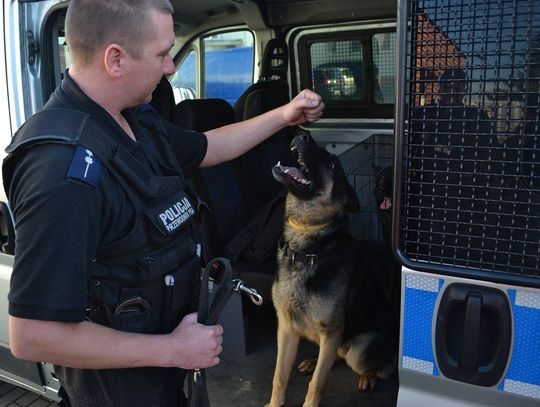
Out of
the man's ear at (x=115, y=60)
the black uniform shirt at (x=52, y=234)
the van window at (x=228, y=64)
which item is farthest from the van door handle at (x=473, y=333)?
the van window at (x=228, y=64)

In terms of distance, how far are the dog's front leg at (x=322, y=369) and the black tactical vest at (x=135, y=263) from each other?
110 cm

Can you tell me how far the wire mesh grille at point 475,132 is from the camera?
1.12 m

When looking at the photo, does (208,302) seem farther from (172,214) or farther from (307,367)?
(307,367)

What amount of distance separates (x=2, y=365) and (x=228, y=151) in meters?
1.63

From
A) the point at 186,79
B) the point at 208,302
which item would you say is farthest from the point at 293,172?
the point at 186,79

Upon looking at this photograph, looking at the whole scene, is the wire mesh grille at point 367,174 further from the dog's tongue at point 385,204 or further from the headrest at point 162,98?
the headrest at point 162,98

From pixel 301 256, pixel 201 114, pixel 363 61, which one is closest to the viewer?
pixel 301 256

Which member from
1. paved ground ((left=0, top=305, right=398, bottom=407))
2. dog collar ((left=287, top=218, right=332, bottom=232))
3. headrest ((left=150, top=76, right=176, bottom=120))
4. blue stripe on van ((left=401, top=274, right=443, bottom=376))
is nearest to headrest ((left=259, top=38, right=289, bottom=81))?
headrest ((left=150, top=76, right=176, bottom=120))

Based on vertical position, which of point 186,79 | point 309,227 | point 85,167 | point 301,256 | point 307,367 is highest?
point 186,79

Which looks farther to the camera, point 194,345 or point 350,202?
point 350,202

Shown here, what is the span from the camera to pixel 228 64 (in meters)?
4.42

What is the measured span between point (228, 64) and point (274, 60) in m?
0.55

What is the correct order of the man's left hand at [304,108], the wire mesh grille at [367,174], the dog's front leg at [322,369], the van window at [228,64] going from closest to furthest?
1. the man's left hand at [304,108]
2. the dog's front leg at [322,369]
3. the wire mesh grille at [367,174]
4. the van window at [228,64]

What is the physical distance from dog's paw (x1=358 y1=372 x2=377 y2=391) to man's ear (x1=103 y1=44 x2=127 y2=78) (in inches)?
80.4
